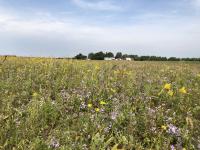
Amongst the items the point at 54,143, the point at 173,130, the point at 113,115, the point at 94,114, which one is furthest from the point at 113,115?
the point at 54,143

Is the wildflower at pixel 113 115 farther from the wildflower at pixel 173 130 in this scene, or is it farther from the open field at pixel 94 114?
the wildflower at pixel 173 130

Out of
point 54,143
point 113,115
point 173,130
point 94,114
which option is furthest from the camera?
point 94,114

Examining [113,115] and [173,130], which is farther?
[113,115]

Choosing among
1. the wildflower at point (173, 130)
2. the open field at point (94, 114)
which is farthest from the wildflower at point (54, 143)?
the wildflower at point (173, 130)

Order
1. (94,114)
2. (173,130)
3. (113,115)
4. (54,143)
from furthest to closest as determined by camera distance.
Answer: (94,114), (113,115), (173,130), (54,143)

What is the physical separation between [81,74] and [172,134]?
412cm

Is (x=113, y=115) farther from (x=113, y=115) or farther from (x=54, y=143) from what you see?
(x=54, y=143)

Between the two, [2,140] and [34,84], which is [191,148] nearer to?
[2,140]

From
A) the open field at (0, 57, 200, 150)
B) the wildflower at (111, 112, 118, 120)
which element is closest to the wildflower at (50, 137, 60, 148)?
the open field at (0, 57, 200, 150)

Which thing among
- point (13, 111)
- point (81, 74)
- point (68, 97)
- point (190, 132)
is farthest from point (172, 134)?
point (81, 74)

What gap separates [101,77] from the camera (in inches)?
357

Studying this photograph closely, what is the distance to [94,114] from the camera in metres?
6.45

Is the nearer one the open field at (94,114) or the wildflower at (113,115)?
the open field at (94,114)

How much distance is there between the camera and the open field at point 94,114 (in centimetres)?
547
